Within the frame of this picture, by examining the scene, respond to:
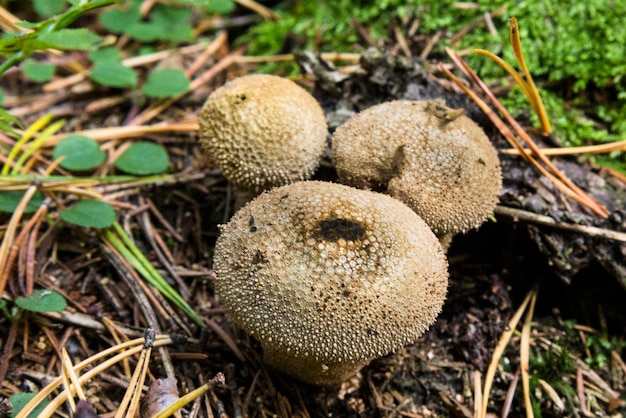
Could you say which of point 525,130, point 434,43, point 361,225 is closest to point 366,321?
point 361,225

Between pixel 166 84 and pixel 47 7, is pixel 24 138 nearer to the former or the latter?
pixel 166 84

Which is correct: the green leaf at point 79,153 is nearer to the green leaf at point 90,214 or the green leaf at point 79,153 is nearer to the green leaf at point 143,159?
the green leaf at point 143,159

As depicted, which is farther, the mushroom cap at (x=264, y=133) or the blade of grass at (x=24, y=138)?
the blade of grass at (x=24, y=138)

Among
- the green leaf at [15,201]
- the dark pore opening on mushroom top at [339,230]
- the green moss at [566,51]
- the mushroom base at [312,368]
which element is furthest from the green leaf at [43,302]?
the green moss at [566,51]

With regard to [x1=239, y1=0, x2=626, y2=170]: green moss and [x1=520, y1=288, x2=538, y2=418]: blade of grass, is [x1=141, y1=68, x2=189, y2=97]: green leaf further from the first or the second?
[x1=520, y1=288, x2=538, y2=418]: blade of grass

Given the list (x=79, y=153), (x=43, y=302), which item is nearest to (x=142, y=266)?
(x=43, y=302)

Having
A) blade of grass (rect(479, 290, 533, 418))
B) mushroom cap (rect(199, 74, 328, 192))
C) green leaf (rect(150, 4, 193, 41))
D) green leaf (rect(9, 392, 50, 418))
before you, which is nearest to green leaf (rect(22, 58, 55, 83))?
green leaf (rect(150, 4, 193, 41))
